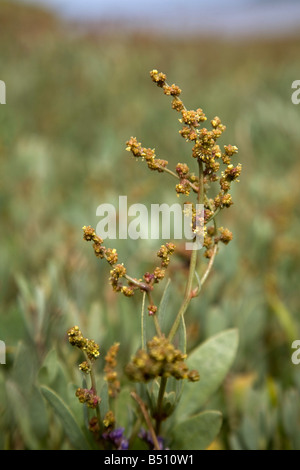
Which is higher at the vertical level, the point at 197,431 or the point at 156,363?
the point at 156,363

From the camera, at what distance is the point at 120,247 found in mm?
1885

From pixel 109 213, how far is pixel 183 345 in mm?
1360

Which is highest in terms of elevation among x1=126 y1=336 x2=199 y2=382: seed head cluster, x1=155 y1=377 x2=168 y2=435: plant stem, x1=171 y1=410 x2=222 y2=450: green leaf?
x1=126 y1=336 x2=199 y2=382: seed head cluster

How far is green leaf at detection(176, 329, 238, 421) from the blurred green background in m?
0.16

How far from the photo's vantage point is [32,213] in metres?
2.41

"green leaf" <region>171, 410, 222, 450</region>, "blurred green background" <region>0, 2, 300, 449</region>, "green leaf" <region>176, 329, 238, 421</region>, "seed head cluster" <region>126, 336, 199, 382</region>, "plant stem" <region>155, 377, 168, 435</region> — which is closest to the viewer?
"seed head cluster" <region>126, 336, 199, 382</region>

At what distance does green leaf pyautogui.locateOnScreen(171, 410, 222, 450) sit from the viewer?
100 centimetres

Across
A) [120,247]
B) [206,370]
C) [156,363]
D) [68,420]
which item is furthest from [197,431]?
[120,247]

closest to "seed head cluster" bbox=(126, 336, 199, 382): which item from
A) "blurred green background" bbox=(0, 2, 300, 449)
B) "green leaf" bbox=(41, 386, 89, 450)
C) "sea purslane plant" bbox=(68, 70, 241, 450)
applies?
"sea purslane plant" bbox=(68, 70, 241, 450)

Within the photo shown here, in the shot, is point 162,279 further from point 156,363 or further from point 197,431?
point 197,431

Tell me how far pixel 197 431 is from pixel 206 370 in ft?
0.44

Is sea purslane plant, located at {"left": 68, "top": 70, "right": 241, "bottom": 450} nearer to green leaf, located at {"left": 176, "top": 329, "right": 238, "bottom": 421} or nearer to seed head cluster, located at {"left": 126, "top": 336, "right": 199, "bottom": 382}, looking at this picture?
seed head cluster, located at {"left": 126, "top": 336, "right": 199, "bottom": 382}

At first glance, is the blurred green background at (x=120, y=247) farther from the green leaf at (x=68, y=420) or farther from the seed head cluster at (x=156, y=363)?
the seed head cluster at (x=156, y=363)

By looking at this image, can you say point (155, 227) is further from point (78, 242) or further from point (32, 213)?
point (32, 213)
